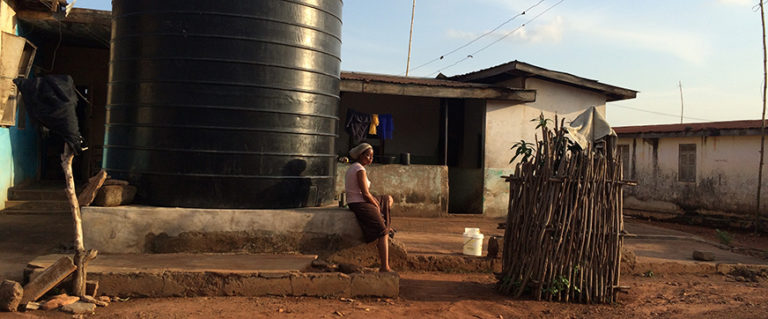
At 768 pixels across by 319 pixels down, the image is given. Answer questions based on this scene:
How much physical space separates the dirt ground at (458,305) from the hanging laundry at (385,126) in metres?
6.83

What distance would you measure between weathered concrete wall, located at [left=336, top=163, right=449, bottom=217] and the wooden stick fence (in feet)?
21.2

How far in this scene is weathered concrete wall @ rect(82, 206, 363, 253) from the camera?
5.48 m

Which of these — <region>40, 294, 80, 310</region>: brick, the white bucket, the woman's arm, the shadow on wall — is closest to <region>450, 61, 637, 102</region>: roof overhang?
the white bucket

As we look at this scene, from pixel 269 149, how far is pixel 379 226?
4.79 feet

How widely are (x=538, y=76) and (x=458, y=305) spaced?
868 centimetres

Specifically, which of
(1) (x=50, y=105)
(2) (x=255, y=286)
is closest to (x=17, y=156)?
(1) (x=50, y=105)

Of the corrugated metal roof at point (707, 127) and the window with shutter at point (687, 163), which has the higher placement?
the corrugated metal roof at point (707, 127)

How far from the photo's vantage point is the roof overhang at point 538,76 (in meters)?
12.2

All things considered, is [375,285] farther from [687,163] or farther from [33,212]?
[687,163]

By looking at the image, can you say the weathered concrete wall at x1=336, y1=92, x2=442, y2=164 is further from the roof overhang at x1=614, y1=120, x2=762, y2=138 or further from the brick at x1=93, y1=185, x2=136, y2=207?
the brick at x1=93, y1=185, x2=136, y2=207

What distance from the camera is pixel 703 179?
52.3 ft

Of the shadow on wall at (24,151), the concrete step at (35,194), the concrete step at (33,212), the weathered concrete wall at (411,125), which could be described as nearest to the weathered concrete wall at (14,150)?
the shadow on wall at (24,151)

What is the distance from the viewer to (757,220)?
13.4 meters

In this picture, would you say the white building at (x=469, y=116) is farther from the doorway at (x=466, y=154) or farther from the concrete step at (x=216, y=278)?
the concrete step at (x=216, y=278)
